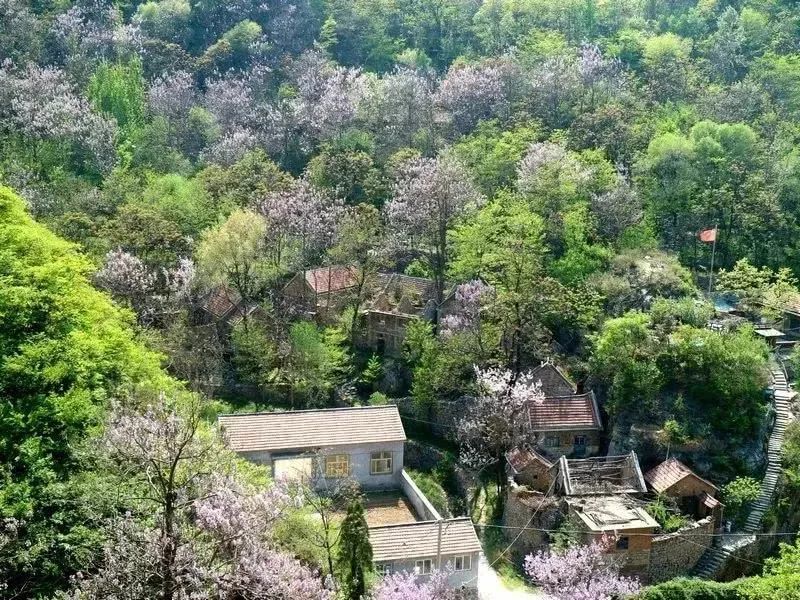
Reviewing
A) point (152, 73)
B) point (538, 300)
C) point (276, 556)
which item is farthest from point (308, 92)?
point (276, 556)


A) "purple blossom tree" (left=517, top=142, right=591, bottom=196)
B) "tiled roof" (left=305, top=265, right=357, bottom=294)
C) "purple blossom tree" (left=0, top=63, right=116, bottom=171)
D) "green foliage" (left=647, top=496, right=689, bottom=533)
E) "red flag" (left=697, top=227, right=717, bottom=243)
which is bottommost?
"green foliage" (left=647, top=496, right=689, bottom=533)

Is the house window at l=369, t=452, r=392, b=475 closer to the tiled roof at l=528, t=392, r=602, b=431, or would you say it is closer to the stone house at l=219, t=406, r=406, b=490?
the stone house at l=219, t=406, r=406, b=490

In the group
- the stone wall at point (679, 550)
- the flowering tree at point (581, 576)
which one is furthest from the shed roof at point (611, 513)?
the flowering tree at point (581, 576)

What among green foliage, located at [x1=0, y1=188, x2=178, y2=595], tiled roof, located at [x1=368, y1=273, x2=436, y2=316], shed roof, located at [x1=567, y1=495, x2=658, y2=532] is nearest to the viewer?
green foliage, located at [x1=0, y1=188, x2=178, y2=595]

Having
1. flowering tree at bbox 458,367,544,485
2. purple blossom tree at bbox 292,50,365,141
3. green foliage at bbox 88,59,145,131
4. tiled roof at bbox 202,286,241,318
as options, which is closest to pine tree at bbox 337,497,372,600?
flowering tree at bbox 458,367,544,485

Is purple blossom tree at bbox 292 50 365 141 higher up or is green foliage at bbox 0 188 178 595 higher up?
purple blossom tree at bbox 292 50 365 141

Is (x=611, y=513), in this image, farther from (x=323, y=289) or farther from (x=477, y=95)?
(x=477, y=95)

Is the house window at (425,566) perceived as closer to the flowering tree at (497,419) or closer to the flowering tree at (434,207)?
the flowering tree at (497,419)
